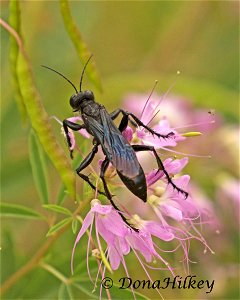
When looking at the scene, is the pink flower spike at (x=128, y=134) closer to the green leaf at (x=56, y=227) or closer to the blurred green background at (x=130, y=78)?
the green leaf at (x=56, y=227)

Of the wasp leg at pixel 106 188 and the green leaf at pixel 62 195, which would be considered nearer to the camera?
the wasp leg at pixel 106 188

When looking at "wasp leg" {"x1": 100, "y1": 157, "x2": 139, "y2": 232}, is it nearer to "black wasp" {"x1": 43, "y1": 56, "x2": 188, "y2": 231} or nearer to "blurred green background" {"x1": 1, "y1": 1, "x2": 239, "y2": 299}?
"black wasp" {"x1": 43, "y1": 56, "x2": 188, "y2": 231}

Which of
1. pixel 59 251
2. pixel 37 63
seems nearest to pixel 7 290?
pixel 59 251

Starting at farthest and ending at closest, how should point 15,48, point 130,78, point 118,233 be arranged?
1. point 130,78
2. point 15,48
3. point 118,233

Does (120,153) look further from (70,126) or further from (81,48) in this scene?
(81,48)

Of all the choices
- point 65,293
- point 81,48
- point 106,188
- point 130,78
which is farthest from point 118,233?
point 130,78

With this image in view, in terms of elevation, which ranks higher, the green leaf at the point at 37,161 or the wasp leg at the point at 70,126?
the wasp leg at the point at 70,126

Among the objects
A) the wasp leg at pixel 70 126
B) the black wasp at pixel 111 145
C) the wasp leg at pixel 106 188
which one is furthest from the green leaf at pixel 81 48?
the wasp leg at pixel 106 188

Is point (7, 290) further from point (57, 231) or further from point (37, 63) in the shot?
point (37, 63)
